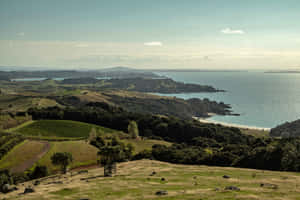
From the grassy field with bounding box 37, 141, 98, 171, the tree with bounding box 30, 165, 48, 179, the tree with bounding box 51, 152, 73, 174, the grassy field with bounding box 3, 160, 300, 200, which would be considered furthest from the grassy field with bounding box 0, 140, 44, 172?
the grassy field with bounding box 3, 160, 300, 200

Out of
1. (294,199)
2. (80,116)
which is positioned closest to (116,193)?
(294,199)

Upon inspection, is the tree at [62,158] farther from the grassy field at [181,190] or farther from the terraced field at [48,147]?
the grassy field at [181,190]

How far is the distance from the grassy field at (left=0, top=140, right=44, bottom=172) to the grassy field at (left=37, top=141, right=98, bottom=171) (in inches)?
207

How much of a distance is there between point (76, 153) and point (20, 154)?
64.5ft

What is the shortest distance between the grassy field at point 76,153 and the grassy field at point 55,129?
971 inches

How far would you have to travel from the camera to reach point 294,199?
28391 millimetres

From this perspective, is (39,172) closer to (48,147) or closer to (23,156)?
(23,156)

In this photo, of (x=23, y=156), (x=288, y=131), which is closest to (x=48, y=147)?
(x=23, y=156)

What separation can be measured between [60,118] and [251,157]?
134 metres

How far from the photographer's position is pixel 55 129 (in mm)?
143625

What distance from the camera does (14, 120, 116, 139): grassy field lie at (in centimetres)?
13300

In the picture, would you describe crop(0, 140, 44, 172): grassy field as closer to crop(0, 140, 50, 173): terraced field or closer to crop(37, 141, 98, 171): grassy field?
crop(0, 140, 50, 173): terraced field

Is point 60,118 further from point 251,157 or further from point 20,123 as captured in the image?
point 251,157

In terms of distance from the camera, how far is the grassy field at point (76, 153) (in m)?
86.1
